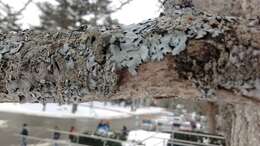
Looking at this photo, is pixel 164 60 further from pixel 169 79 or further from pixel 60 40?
pixel 60 40

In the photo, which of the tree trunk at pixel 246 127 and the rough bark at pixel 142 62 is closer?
the rough bark at pixel 142 62

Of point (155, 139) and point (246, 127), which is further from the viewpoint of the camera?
point (155, 139)

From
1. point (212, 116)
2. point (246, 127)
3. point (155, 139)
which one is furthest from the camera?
point (212, 116)

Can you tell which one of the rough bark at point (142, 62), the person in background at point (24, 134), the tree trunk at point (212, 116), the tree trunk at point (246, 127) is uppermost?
the rough bark at point (142, 62)

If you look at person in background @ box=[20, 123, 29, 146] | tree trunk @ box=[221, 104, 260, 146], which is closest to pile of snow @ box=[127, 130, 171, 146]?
person in background @ box=[20, 123, 29, 146]

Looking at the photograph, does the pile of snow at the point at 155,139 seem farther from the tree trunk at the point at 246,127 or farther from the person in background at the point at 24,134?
the tree trunk at the point at 246,127

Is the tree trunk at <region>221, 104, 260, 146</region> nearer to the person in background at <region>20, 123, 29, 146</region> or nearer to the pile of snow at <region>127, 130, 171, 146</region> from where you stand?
the pile of snow at <region>127, 130, 171, 146</region>

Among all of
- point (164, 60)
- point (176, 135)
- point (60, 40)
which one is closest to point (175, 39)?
point (164, 60)

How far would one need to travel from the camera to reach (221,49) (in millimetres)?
985

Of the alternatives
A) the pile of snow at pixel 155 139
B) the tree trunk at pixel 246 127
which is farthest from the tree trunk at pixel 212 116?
the tree trunk at pixel 246 127

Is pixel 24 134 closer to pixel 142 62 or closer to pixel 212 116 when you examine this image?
pixel 212 116

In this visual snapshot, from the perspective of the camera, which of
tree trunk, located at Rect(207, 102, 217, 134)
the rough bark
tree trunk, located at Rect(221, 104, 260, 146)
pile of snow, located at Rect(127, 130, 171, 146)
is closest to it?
the rough bark

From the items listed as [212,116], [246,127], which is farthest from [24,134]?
[246,127]

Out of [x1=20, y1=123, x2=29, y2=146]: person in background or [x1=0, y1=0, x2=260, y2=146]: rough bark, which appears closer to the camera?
[x1=0, y1=0, x2=260, y2=146]: rough bark
